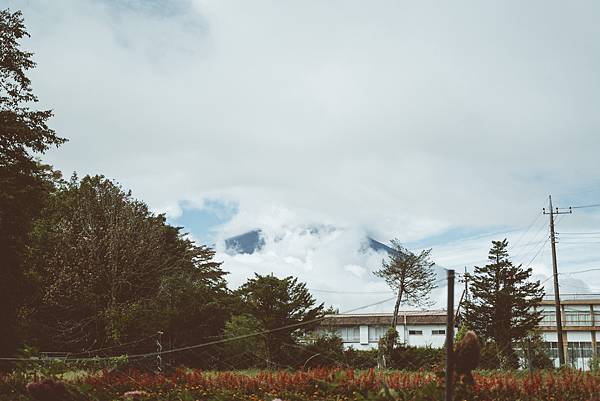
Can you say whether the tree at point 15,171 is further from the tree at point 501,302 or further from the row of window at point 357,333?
the row of window at point 357,333

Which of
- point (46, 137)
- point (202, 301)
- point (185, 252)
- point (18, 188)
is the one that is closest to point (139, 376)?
point (18, 188)

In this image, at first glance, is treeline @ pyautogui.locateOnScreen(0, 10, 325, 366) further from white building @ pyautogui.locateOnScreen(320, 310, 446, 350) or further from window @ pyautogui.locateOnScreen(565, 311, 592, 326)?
window @ pyautogui.locateOnScreen(565, 311, 592, 326)

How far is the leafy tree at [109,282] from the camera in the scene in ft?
76.7

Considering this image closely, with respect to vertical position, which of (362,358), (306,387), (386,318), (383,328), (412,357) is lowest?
(306,387)

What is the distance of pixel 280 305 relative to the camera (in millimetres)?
20031

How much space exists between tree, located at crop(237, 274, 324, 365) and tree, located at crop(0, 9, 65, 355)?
7.53 m

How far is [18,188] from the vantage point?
15281 millimetres

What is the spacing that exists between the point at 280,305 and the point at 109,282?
9096 millimetres

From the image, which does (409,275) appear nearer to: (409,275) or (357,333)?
(409,275)

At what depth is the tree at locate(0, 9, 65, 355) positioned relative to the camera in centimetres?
1523

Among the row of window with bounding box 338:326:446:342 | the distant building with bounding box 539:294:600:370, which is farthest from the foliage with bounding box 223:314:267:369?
the distant building with bounding box 539:294:600:370

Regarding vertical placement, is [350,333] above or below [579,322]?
below

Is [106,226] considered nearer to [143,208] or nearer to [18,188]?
[143,208]

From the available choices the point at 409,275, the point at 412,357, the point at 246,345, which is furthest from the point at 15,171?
the point at 409,275
